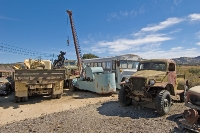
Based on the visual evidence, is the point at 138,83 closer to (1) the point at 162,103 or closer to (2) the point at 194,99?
(1) the point at 162,103

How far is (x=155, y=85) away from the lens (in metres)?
6.00

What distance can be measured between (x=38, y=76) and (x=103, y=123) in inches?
195

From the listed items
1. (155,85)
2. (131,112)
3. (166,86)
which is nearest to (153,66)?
(166,86)

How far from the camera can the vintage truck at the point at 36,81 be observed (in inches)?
328

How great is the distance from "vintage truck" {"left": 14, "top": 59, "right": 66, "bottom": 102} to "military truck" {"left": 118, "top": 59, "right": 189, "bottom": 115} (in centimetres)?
388

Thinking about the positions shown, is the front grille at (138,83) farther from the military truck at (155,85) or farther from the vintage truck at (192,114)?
the vintage truck at (192,114)

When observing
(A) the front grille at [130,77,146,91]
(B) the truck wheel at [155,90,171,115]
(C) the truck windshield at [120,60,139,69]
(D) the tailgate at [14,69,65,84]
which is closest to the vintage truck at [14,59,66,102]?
(D) the tailgate at [14,69,65,84]

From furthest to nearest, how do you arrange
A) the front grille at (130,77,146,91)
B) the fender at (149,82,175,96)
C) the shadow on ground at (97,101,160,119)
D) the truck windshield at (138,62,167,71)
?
the truck windshield at (138,62,167,71) → the front grille at (130,77,146,91) → the fender at (149,82,175,96) → the shadow on ground at (97,101,160,119)

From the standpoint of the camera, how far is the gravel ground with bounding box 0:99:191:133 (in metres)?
4.62

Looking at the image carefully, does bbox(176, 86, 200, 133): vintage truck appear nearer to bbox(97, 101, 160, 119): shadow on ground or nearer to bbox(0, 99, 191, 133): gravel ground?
bbox(0, 99, 191, 133): gravel ground

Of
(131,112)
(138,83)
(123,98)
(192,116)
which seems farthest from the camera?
(123,98)

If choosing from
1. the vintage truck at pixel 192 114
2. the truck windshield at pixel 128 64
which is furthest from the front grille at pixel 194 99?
the truck windshield at pixel 128 64

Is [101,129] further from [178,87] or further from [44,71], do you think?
[44,71]

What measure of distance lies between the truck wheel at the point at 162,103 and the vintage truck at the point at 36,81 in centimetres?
527
